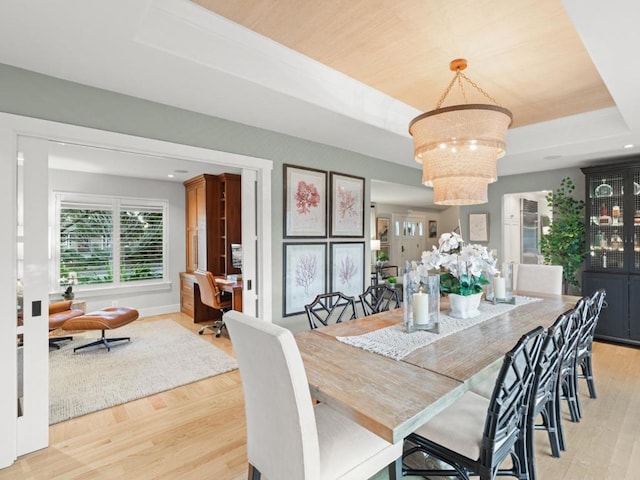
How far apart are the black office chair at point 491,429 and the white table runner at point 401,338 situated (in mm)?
334

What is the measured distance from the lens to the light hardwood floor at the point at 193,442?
1933 millimetres

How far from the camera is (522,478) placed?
5.16 ft

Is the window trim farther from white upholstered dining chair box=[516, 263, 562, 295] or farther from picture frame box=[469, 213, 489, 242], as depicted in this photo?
white upholstered dining chair box=[516, 263, 562, 295]

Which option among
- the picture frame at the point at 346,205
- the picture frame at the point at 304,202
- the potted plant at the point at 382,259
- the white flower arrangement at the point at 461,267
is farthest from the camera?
the potted plant at the point at 382,259

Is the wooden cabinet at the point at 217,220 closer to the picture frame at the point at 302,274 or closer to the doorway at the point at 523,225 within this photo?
the picture frame at the point at 302,274

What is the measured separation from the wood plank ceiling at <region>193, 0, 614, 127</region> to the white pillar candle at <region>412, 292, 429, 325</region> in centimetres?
158

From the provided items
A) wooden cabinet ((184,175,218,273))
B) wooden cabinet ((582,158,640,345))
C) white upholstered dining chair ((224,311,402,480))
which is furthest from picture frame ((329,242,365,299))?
wooden cabinet ((582,158,640,345))

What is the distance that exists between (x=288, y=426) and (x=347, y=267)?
9.02 ft

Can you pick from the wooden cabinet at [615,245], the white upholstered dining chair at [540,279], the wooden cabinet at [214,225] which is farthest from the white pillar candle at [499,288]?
the wooden cabinet at [214,225]

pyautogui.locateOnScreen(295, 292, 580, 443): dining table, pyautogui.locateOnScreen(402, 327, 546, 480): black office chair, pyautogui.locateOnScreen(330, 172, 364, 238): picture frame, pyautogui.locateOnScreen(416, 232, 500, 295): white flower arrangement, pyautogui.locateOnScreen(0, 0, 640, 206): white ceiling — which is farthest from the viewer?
pyautogui.locateOnScreen(330, 172, 364, 238): picture frame

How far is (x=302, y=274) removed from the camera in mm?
3441

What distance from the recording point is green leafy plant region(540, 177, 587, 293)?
448 centimetres

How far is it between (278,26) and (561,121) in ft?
10.5

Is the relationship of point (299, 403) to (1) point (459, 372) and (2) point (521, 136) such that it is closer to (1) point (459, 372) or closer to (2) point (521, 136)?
(1) point (459, 372)
